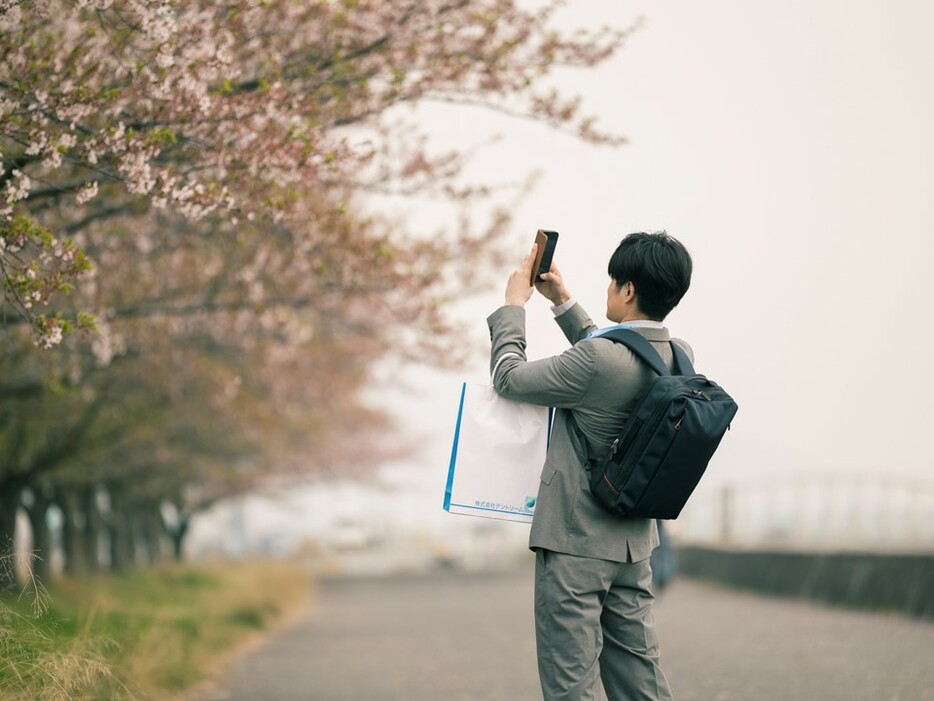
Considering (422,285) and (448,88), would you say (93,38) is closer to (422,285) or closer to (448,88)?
(448,88)

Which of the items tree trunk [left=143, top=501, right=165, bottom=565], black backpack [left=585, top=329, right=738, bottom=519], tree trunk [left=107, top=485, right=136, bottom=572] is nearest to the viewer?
black backpack [left=585, top=329, right=738, bottom=519]

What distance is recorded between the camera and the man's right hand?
4.33 m

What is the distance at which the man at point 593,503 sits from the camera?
3949 mm

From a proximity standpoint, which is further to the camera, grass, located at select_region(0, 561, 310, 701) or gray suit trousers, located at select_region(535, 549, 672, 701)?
grass, located at select_region(0, 561, 310, 701)

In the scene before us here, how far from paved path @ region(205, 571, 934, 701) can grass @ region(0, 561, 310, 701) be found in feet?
1.55

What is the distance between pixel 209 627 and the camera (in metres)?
12.6

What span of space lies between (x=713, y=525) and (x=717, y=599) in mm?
5604

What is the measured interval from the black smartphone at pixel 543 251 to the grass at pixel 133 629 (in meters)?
2.37

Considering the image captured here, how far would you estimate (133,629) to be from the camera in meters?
8.94

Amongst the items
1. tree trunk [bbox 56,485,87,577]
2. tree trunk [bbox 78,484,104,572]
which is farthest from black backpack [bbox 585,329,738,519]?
tree trunk [bbox 78,484,104,572]

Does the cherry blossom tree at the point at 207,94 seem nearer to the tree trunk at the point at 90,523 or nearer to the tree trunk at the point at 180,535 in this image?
the tree trunk at the point at 90,523

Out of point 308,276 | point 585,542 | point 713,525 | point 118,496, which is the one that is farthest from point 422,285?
point 118,496

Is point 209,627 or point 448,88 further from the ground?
point 448,88

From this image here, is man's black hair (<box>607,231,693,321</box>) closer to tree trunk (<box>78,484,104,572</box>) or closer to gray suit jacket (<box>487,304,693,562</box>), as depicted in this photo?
gray suit jacket (<box>487,304,693,562</box>)
